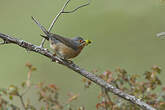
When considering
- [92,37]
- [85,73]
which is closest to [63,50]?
[85,73]

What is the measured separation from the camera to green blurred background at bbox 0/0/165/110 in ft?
19.0

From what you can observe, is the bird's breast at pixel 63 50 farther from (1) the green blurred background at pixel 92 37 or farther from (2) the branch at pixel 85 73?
(1) the green blurred background at pixel 92 37


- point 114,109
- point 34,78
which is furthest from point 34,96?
point 114,109

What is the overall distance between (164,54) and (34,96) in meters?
2.28

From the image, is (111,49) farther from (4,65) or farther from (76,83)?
(4,65)

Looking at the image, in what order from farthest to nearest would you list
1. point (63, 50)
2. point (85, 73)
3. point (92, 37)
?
1. point (92, 37)
2. point (63, 50)
3. point (85, 73)

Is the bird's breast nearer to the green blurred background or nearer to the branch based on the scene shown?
the branch

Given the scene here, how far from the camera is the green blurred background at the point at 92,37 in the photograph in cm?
579

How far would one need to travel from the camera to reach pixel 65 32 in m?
6.53

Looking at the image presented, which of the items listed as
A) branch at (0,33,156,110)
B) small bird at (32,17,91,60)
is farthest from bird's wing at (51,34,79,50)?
branch at (0,33,156,110)

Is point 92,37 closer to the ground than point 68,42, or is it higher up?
closer to the ground

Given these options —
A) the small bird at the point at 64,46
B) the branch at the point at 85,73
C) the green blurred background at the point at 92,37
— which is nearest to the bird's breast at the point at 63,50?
the small bird at the point at 64,46

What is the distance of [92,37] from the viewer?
20.6ft

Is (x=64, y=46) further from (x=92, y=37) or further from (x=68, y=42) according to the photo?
(x=92, y=37)
